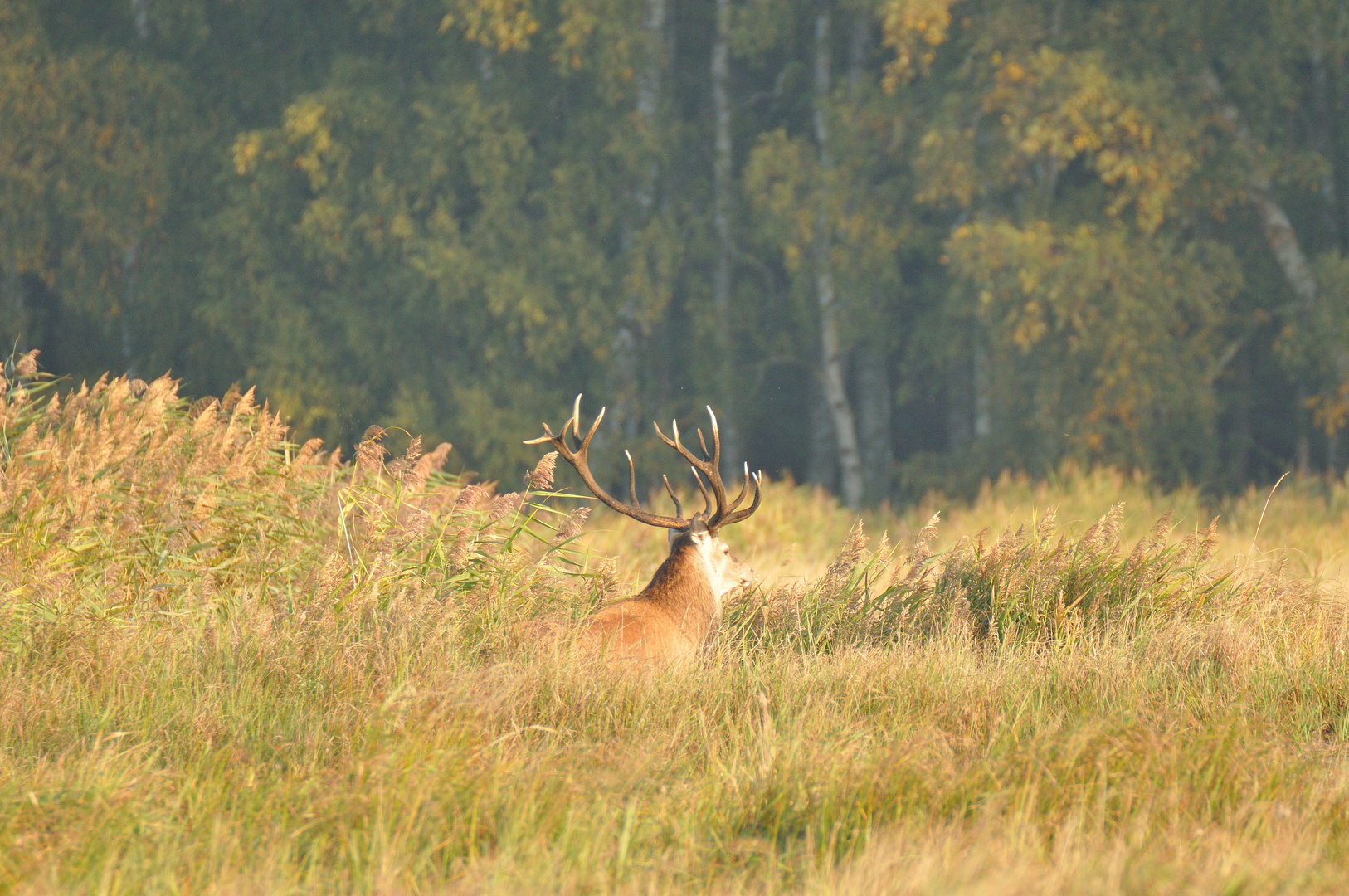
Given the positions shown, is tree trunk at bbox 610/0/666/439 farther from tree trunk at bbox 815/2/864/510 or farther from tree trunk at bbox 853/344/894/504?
tree trunk at bbox 853/344/894/504

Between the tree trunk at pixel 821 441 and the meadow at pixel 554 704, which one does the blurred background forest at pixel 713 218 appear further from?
the meadow at pixel 554 704

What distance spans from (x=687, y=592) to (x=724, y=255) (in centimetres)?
1577

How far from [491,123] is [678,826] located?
17.7 metres

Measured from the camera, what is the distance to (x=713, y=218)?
21.5 m

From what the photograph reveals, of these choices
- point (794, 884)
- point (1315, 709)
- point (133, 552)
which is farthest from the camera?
point (133, 552)

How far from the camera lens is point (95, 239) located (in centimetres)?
2169

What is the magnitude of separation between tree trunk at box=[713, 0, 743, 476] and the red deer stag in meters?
14.3

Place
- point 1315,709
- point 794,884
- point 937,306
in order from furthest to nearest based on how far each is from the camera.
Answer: point 937,306 < point 1315,709 < point 794,884

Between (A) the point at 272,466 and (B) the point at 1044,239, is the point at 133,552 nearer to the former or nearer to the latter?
(A) the point at 272,466

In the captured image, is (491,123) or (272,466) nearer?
(272,466)

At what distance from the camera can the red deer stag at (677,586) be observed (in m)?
5.43

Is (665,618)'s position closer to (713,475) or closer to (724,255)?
(713,475)

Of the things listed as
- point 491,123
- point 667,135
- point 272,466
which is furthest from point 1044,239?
point 272,466

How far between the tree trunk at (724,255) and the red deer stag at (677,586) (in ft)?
46.8
